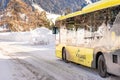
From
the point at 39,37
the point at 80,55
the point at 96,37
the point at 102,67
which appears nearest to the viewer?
the point at 102,67

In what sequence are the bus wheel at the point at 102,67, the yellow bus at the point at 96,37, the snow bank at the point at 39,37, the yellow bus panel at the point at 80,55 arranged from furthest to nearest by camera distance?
the snow bank at the point at 39,37, the yellow bus panel at the point at 80,55, the bus wheel at the point at 102,67, the yellow bus at the point at 96,37

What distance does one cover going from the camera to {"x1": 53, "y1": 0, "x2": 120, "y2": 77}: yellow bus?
36.6ft

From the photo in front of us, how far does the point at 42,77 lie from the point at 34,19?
212ft

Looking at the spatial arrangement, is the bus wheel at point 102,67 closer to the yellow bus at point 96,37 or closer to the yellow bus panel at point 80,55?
the yellow bus at point 96,37

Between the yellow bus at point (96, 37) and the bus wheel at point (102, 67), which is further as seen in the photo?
the bus wheel at point (102, 67)

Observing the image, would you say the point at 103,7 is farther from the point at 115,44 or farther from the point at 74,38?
the point at 74,38

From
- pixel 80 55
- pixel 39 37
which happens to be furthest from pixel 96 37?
pixel 39 37

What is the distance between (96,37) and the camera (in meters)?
12.8

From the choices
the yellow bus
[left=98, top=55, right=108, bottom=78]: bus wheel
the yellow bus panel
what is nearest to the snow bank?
the yellow bus panel

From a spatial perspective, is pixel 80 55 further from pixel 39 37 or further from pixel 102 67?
pixel 39 37

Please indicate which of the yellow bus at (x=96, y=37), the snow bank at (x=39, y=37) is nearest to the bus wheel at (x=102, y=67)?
the yellow bus at (x=96, y=37)

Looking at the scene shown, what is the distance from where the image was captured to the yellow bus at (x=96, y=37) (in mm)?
11147

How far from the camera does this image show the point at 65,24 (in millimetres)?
17656

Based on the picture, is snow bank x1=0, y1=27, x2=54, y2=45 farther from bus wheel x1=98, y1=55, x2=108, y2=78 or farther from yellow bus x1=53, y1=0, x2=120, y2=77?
bus wheel x1=98, y1=55, x2=108, y2=78
